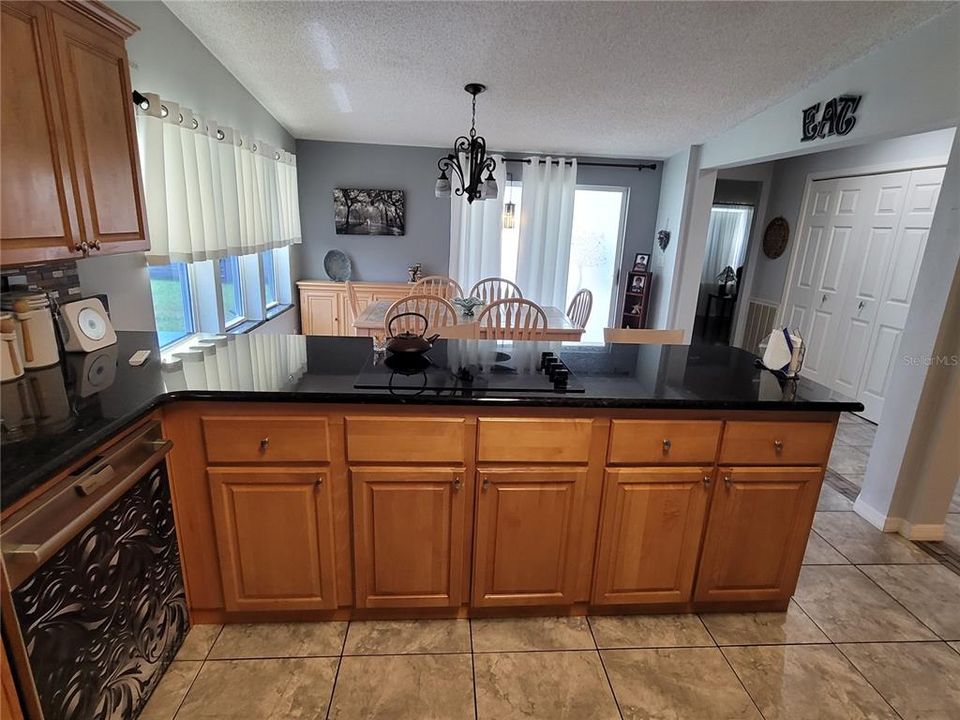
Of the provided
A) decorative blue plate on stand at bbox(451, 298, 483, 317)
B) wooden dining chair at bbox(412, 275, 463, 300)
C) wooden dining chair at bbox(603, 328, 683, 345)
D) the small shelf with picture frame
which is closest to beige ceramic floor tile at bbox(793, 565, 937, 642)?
wooden dining chair at bbox(603, 328, 683, 345)

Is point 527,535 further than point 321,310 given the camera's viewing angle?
No

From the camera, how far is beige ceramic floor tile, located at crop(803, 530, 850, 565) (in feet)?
7.01

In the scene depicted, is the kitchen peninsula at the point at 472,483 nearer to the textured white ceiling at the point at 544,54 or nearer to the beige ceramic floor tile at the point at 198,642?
the beige ceramic floor tile at the point at 198,642

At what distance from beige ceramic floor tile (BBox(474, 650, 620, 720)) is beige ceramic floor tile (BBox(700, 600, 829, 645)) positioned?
492mm

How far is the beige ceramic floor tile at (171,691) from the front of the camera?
4.51ft

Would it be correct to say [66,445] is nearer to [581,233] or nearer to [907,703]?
[907,703]

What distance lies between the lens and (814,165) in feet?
14.2

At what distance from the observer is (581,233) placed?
5.49 meters

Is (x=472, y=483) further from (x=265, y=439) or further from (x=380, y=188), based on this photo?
(x=380, y=188)

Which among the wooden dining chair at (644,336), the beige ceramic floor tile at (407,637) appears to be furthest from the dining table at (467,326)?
the beige ceramic floor tile at (407,637)

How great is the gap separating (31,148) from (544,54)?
7.16ft

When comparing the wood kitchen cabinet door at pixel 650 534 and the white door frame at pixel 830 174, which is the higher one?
the white door frame at pixel 830 174

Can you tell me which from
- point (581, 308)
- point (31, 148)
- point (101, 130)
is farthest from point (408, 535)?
point (581, 308)

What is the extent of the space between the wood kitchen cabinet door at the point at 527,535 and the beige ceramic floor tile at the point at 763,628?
1.85 feet
